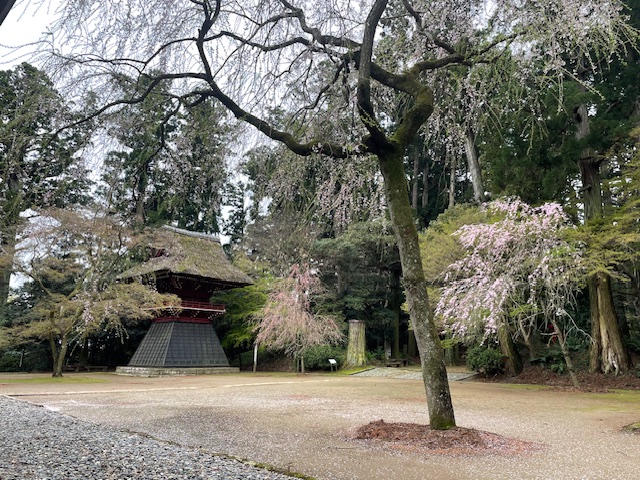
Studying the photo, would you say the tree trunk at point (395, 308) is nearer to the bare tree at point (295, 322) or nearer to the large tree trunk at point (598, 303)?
the bare tree at point (295, 322)

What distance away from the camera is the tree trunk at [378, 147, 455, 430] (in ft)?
13.2

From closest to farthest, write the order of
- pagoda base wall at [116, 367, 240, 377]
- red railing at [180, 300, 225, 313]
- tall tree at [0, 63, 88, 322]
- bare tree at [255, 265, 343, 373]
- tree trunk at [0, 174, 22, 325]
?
tall tree at [0, 63, 88, 322]
tree trunk at [0, 174, 22, 325]
pagoda base wall at [116, 367, 240, 377]
bare tree at [255, 265, 343, 373]
red railing at [180, 300, 225, 313]

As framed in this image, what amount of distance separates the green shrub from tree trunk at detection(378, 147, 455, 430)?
913 centimetres

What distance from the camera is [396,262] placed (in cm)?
1912

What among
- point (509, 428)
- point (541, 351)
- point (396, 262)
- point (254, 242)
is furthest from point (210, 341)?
point (509, 428)

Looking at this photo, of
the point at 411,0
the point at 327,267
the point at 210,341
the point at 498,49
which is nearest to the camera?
the point at 498,49

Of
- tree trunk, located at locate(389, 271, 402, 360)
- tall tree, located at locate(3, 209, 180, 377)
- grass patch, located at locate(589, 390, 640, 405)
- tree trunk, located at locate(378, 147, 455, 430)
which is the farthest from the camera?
tree trunk, located at locate(389, 271, 402, 360)

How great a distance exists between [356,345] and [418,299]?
13.1 m

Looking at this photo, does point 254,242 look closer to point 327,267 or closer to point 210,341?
point 327,267

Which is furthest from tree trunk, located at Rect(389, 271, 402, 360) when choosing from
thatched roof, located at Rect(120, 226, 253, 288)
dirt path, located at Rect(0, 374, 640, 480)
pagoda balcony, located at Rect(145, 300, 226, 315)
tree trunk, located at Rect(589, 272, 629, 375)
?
dirt path, located at Rect(0, 374, 640, 480)

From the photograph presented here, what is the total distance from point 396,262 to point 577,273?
1039cm

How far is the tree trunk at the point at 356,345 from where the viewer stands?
54.5ft

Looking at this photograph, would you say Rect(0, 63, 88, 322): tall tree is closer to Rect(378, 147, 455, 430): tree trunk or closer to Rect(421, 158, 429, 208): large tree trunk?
Rect(378, 147, 455, 430): tree trunk

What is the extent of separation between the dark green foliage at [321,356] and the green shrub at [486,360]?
5282 millimetres
